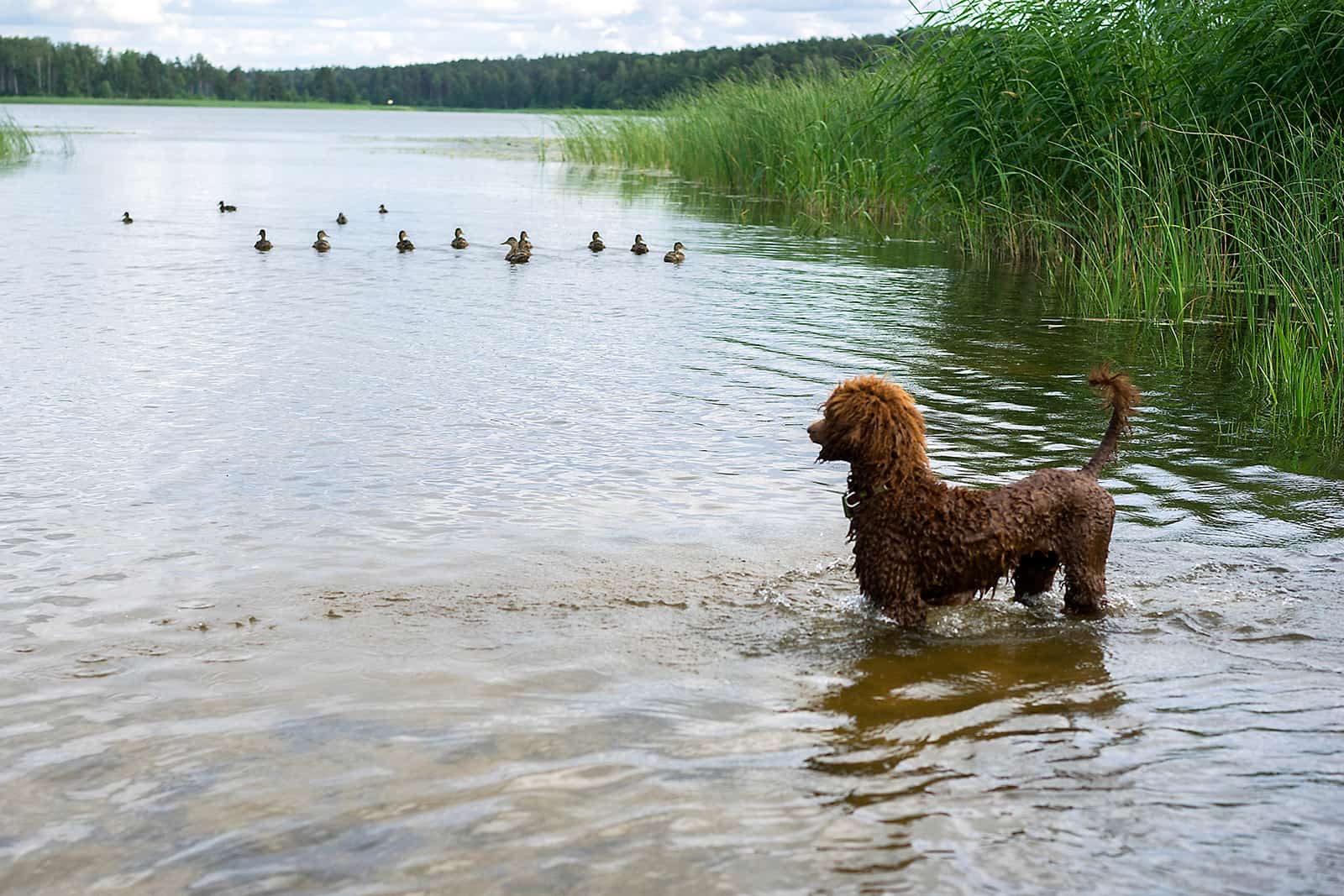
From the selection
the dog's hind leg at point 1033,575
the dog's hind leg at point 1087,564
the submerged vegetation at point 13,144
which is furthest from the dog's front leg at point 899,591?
the submerged vegetation at point 13,144

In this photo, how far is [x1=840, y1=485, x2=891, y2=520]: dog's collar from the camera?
18.7 ft

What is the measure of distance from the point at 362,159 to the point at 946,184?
38553 mm

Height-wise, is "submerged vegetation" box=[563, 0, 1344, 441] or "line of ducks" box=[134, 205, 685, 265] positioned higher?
"submerged vegetation" box=[563, 0, 1344, 441]

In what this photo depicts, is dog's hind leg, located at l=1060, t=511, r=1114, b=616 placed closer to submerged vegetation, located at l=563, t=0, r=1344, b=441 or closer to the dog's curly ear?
the dog's curly ear

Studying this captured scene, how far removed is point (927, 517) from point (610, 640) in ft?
4.75

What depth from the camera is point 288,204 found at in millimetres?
29938

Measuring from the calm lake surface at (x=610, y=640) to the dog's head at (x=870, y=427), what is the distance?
76cm

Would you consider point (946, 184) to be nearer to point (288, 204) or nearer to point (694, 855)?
point (694, 855)

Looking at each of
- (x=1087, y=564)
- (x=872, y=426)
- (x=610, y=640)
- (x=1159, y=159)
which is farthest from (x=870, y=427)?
Result: (x=1159, y=159)

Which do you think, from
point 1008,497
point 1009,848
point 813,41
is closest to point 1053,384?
point 1008,497

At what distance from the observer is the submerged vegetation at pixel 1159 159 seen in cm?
1049

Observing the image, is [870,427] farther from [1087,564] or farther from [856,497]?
[1087,564]

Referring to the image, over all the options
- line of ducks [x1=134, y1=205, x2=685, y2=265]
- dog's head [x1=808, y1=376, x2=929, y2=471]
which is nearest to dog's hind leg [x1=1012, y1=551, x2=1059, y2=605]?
dog's head [x1=808, y1=376, x2=929, y2=471]

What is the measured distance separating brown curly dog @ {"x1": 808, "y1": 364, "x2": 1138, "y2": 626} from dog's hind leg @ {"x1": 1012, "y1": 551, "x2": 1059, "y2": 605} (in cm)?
16
